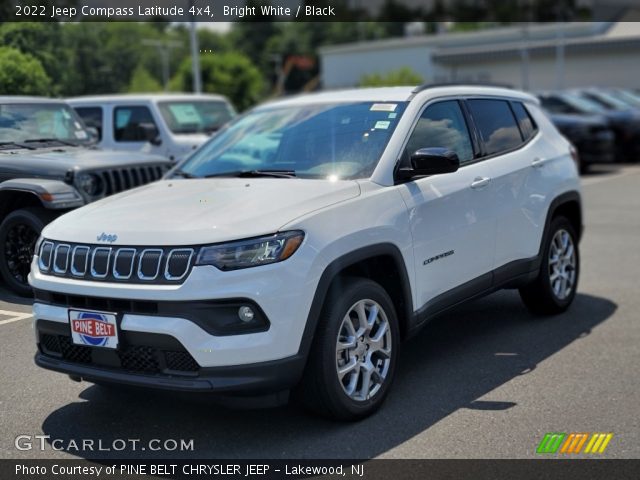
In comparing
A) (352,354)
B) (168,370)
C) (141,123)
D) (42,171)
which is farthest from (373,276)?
(141,123)

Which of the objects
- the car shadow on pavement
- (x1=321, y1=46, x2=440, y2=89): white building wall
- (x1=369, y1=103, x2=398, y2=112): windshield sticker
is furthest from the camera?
(x1=321, y1=46, x2=440, y2=89): white building wall

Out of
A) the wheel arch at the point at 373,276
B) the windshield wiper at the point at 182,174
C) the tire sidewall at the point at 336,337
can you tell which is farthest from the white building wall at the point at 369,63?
the tire sidewall at the point at 336,337

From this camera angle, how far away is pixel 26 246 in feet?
22.5

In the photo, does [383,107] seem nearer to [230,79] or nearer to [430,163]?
[430,163]

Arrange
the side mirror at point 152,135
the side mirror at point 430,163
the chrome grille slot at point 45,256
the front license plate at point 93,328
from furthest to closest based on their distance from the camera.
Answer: the side mirror at point 152,135
the side mirror at point 430,163
the chrome grille slot at point 45,256
the front license plate at point 93,328

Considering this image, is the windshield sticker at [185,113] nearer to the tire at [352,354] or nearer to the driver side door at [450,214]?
the driver side door at [450,214]

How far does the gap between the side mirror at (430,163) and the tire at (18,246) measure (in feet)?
10.6

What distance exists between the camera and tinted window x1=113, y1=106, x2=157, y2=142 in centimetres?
1263

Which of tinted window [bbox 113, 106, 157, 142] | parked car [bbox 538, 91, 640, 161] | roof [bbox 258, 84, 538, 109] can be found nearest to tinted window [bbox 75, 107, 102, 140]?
tinted window [bbox 113, 106, 157, 142]

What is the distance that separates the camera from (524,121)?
6645 millimetres

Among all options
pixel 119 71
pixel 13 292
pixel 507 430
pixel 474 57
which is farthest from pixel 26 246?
pixel 474 57

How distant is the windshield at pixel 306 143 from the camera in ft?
16.8

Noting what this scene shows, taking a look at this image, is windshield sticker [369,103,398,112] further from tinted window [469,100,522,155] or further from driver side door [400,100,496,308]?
tinted window [469,100,522,155]

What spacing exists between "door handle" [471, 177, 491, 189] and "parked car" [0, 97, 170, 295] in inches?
128
